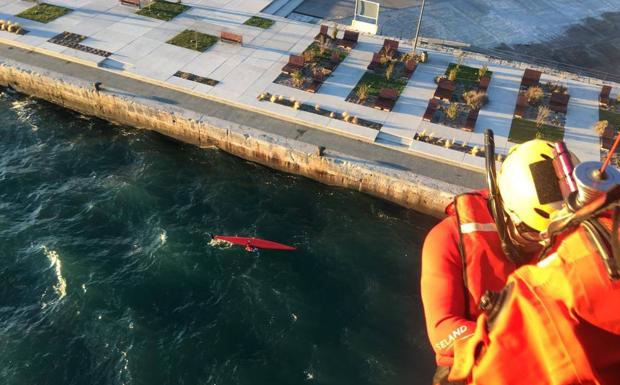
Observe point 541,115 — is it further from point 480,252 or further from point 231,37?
point 480,252

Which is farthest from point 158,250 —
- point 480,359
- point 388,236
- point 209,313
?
point 480,359

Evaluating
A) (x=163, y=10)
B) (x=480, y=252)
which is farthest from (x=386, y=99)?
(x=480, y=252)

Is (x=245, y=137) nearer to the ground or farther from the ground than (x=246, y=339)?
farther from the ground

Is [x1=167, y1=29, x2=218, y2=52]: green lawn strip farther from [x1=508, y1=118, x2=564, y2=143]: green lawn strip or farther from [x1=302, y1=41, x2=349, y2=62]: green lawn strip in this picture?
[x1=508, y1=118, x2=564, y2=143]: green lawn strip

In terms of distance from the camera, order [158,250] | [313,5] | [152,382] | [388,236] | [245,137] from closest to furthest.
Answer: [152,382] < [158,250] < [388,236] < [245,137] < [313,5]

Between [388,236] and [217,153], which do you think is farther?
[217,153]

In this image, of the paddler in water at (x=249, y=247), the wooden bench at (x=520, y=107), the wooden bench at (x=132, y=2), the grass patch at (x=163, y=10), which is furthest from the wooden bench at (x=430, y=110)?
the wooden bench at (x=132, y=2)

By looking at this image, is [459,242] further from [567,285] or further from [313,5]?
[313,5]

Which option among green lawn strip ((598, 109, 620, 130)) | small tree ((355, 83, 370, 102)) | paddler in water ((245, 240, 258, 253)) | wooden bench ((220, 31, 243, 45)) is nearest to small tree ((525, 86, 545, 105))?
green lawn strip ((598, 109, 620, 130))
